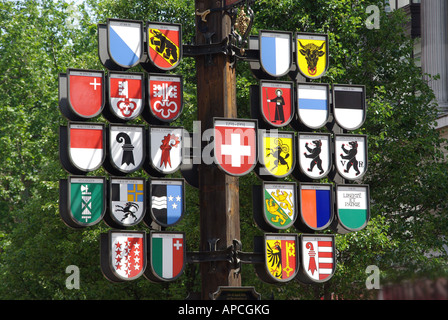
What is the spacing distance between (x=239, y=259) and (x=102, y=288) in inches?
667

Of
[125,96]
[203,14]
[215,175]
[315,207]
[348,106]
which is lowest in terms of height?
[315,207]

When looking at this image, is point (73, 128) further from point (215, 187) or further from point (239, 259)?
point (239, 259)

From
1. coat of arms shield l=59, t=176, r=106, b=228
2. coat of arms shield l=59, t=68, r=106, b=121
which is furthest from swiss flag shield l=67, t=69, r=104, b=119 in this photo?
coat of arms shield l=59, t=176, r=106, b=228

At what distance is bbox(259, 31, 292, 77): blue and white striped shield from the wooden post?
718 millimetres

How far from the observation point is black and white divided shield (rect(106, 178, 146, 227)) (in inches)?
402

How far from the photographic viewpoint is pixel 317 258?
1093 centimetres

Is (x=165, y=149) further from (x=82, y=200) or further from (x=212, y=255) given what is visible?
(x=212, y=255)

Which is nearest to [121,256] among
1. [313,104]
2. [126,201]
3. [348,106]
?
[126,201]

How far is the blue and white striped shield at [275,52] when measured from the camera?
37.1 feet

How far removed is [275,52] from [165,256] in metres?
3.20

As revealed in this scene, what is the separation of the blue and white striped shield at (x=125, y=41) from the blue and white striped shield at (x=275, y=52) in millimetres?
1667

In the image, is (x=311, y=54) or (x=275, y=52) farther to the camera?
(x=311, y=54)

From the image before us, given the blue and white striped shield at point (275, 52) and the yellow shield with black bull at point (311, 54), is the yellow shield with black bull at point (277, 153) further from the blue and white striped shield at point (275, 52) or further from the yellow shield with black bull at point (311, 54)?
A: the yellow shield with black bull at point (311, 54)

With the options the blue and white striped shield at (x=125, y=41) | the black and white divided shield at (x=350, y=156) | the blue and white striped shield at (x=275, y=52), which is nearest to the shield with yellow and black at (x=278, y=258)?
the black and white divided shield at (x=350, y=156)
